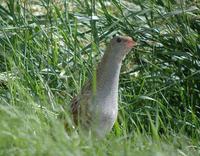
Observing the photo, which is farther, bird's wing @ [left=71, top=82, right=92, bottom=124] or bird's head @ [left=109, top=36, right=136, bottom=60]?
bird's head @ [left=109, top=36, right=136, bottom=60]

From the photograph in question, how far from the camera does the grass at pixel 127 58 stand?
6.42 meters

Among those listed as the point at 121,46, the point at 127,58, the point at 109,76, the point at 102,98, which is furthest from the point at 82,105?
the point at 127,58

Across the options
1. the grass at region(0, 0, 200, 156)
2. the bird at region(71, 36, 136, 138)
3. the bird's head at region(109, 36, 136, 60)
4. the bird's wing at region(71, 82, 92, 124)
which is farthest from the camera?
the grass at region(0, 0, 200, 156)

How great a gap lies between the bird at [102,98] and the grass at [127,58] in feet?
1.22


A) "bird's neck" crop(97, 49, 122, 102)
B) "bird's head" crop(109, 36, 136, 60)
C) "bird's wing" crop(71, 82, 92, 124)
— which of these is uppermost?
"bird's head" crop(109, 36, 136, 60)

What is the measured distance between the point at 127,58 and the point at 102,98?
1746mm

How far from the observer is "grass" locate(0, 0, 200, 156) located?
21.1 feet

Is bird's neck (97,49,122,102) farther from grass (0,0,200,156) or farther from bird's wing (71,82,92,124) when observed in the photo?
grass (0,0,200,156)

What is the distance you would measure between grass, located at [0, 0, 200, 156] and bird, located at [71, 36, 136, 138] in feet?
1.22

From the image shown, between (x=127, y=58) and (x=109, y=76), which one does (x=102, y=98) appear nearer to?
(x=109, y=76)

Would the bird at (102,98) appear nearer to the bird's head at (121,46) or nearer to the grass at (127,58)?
the bird's head at (121,46)

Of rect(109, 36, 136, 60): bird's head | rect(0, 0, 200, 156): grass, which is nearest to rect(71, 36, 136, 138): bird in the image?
rect(109, 36, 136, 60): bird's head

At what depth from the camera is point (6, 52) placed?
6.66 m

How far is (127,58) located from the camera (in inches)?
286
